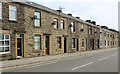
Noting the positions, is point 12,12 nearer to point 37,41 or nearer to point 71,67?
point 37,41

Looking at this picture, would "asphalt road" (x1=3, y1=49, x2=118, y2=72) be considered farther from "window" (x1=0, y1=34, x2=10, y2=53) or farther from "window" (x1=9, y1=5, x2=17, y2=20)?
"window" (x1=9, y1=5, x2=17, y2=20)

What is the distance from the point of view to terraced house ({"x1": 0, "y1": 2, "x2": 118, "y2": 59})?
14359 millimetres

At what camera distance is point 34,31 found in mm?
17859

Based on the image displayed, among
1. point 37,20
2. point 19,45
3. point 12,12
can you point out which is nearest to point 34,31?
point 37,20

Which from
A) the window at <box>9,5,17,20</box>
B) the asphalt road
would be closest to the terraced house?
the window at <box>9,5,17,20</box>

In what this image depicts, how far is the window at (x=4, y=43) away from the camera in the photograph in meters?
13.8

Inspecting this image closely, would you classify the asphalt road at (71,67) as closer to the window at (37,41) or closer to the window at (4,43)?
the window at (4,43)

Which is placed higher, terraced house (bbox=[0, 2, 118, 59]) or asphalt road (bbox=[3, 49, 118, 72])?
terraced house (bbox=[0, 2, 118, 59])

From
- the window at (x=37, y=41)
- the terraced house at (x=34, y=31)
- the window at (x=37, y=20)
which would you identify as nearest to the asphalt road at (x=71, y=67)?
the terraced house at (x=34, y=31)

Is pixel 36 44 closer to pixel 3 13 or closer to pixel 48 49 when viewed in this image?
pixel 48 49

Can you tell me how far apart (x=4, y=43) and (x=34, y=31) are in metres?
4.65

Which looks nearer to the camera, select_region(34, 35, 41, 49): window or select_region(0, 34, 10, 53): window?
select_region(0, 34, 10, 53): window

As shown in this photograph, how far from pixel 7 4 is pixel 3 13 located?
1056 mm

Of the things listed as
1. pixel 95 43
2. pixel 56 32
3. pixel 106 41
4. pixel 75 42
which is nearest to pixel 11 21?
pixel 56 32
